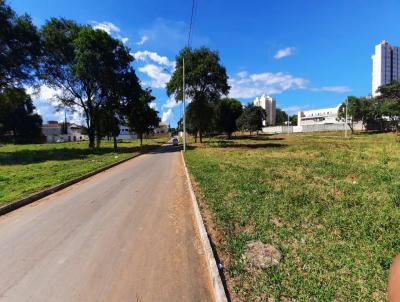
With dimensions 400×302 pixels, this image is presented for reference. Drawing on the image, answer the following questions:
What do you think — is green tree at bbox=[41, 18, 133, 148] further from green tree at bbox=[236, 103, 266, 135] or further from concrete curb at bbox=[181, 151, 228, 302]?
green tree at bbox=[236, 103, 266, 135]

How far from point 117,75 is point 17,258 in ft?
107

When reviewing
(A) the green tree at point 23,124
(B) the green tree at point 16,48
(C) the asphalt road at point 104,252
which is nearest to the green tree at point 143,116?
(B) the green tree at point 16,48

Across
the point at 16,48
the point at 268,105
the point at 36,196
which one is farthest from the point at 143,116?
the point at 268,105

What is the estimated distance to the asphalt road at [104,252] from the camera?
4.08m

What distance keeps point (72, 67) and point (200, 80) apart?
14.6 meters

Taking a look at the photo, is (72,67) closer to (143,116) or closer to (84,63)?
(84,63)

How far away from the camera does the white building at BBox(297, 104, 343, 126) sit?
12171cm

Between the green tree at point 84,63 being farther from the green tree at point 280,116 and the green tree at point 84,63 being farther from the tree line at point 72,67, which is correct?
the green tree at point 280,116

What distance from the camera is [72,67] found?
3297 centimetres

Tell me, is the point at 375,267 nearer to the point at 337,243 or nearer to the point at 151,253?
the point at 337,243

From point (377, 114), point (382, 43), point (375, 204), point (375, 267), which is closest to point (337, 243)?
point (375, 267)

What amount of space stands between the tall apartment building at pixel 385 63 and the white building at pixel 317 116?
77.9 ft

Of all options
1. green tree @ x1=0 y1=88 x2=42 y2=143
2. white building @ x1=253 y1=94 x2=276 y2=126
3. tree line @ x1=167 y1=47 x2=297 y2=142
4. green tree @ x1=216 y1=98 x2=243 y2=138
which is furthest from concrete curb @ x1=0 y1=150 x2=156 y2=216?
white building @ x1=253 y1=94 x2=276 y2=126

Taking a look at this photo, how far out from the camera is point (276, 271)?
4.23 m
